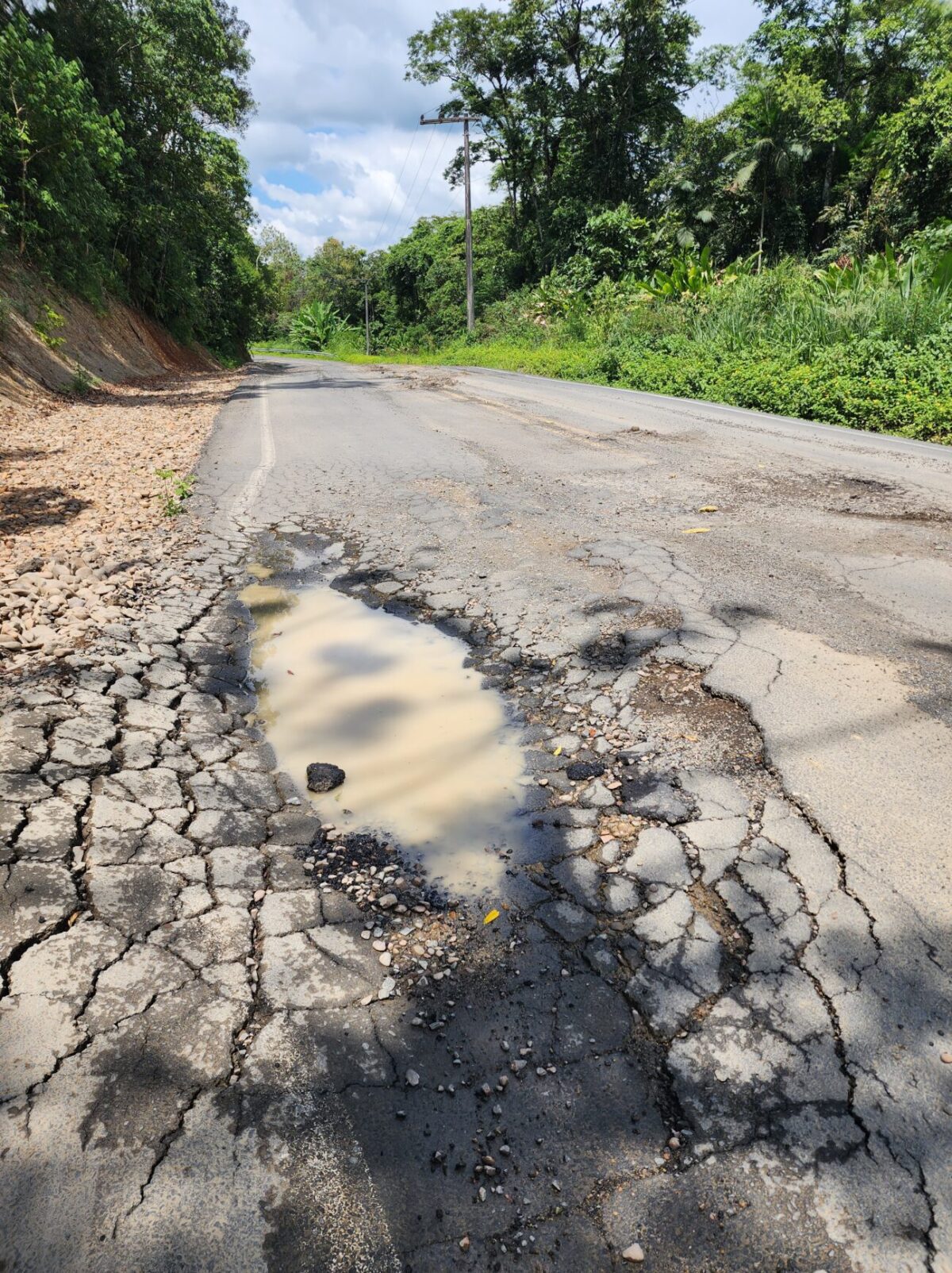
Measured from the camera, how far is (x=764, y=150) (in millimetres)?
22297

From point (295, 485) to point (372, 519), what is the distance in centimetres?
139

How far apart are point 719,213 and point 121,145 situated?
1973cm

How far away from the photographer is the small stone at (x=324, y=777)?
2.80 m

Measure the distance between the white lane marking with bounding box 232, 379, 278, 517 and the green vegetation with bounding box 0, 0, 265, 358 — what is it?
644cm

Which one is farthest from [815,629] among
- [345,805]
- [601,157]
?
[601,157]

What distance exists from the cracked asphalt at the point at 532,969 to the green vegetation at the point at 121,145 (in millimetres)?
12121

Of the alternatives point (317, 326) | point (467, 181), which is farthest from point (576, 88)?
point (317, 326)

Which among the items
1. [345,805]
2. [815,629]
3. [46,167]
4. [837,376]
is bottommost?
[345,805]

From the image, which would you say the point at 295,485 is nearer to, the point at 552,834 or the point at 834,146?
the point at 552,834

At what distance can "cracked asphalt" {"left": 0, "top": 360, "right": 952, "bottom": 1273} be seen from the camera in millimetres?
1421

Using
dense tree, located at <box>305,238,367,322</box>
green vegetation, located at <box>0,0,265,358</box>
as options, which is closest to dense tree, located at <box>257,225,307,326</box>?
dense tree, located at <box>305,238,367,322</box>

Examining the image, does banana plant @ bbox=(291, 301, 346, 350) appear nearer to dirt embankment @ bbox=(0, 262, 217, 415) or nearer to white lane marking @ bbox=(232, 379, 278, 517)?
dirt embankment @ bbox=(0, 262, 217, 415)

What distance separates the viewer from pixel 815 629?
11.8 feet

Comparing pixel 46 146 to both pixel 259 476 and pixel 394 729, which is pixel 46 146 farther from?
pixel 394 729
